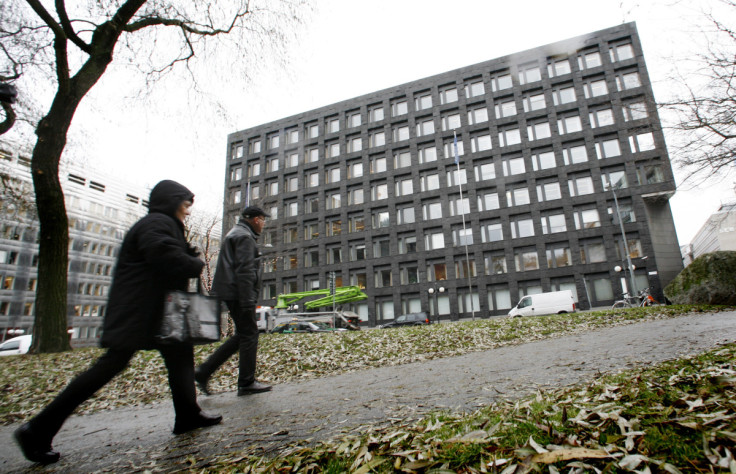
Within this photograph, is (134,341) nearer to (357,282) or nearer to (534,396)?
(534,396)

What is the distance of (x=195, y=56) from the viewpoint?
1195 cm

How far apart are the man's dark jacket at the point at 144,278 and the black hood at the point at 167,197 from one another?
0.11 metres

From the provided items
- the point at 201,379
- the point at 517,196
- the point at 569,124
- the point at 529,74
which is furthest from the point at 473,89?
the point at 201,379

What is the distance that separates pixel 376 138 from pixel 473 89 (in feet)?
42.9

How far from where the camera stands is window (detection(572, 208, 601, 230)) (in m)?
39.7

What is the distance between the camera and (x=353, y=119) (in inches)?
2103

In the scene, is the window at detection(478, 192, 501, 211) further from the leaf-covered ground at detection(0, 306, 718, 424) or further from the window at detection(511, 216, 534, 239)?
the leaf-covered ground at detection(0, 306, 718, 424)

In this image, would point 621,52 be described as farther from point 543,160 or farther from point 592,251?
point 592,251

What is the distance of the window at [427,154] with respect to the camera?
155ft

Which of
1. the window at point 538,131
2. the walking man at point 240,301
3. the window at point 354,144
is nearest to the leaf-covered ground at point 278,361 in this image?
the walking man at point 240,301

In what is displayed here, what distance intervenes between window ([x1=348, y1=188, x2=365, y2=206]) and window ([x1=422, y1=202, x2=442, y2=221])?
8278 millimetres

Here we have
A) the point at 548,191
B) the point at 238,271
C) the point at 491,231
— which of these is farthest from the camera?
the point at 491,231

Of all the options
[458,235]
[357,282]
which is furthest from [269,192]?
[458,235]

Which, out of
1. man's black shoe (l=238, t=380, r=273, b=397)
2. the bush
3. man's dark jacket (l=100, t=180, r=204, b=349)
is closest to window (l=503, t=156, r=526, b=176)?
the bush
